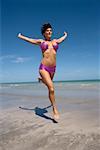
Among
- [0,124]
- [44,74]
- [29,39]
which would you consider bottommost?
[0,124]

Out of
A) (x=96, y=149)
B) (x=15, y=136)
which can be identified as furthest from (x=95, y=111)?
(x=96, y=149)

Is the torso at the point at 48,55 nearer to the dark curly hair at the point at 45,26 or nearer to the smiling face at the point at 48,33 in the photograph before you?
the smiling face at the point at 48,33

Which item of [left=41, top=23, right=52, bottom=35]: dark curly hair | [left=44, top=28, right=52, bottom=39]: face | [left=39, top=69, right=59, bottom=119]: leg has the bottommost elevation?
[left=39, top=69, right=59, bottom=119]: leg

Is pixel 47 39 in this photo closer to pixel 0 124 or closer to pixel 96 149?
pixel 0 124

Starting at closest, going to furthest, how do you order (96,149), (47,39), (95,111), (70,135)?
1. (96,149)
2. (70,135)
3. (47,39)
4. (95,111)

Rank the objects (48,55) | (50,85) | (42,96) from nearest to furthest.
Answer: (50,85), (48,55), (42,96)

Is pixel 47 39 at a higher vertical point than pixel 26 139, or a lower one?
higher

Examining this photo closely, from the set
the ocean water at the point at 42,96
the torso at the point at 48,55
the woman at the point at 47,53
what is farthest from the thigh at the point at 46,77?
the ocean water at the point at 42,96

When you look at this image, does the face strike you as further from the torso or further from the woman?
the torso

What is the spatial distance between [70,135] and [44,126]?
98cm

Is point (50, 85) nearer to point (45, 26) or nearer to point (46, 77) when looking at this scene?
point (46, 77)

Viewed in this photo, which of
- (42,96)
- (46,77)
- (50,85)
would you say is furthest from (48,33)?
(42,96)

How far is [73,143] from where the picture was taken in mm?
4008

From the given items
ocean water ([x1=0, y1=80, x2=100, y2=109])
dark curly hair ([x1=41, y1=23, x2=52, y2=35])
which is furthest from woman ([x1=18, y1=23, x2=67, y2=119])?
ocean water ([x1=0, y1=80, x2=100, y2=109])
